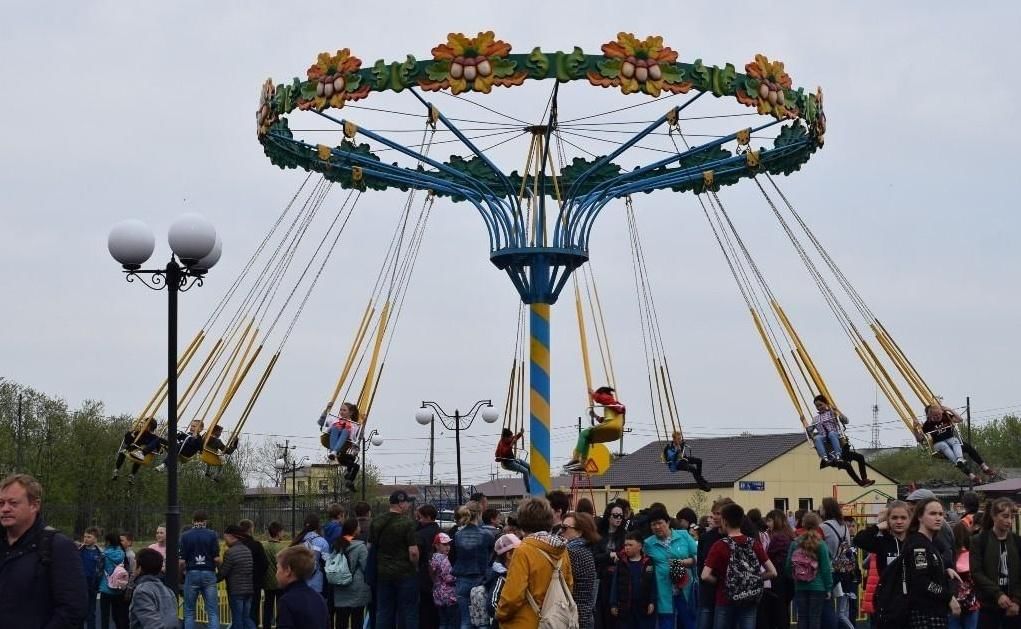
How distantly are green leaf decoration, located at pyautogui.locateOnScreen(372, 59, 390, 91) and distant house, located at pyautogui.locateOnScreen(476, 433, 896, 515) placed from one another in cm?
4674

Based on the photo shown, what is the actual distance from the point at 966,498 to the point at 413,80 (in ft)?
28.2

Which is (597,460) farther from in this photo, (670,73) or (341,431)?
(670,73)

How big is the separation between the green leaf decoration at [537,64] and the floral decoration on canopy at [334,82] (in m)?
2.17

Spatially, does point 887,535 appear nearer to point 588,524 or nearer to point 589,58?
point 588,524

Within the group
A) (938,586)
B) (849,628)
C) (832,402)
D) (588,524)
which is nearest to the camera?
(938,586)

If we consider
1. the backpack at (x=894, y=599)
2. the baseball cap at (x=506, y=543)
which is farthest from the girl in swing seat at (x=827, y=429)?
the backpack at (x=894, y=599)

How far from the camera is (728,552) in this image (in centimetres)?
1273

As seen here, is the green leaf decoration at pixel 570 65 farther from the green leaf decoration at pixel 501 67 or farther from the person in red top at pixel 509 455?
the person in red top at pixel 509 455

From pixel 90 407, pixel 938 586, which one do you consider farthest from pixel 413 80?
pixel 90 407

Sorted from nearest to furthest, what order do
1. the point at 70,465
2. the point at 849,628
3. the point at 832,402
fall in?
1. the point at 849,628
2. the point at 832,402
3. the point at 70,465

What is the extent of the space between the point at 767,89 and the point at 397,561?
8746mm

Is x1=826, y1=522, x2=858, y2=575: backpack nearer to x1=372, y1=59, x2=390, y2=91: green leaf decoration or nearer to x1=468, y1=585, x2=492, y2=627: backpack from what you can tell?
x1=468, y1=585, x2=492, y2=627: backpack

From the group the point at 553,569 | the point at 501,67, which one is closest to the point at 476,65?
the point at 501,67

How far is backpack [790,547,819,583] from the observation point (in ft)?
47.0
